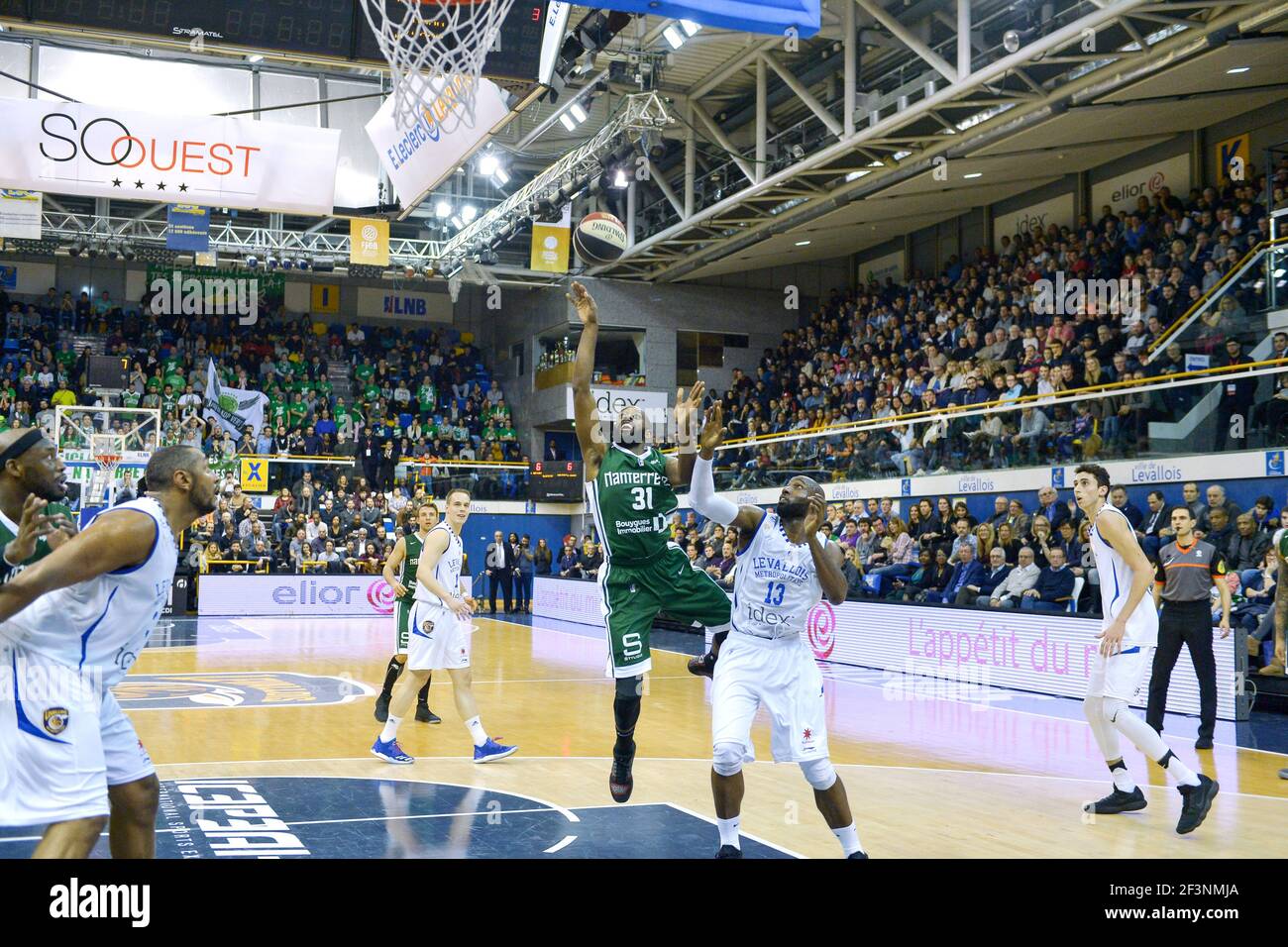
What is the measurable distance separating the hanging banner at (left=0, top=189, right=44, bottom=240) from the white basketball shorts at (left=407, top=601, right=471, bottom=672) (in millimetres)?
15057

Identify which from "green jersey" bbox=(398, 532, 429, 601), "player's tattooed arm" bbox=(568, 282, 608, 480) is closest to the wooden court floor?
"green jersey" bbox=(398, 532, 429, 601)

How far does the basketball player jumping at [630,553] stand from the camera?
19.4 ft

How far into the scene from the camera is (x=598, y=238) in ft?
61.2

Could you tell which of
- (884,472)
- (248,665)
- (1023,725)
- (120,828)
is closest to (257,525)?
(248,665)

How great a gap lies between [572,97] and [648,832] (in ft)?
58.3

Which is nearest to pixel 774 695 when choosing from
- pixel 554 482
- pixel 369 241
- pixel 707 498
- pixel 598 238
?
pixel 707 498

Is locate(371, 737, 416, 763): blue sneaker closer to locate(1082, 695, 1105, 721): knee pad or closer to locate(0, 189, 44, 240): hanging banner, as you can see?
locate(1082, 695, 1105, 721): knee pad

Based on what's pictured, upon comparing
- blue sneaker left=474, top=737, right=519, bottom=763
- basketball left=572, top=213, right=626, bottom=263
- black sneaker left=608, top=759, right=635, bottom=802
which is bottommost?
blue sneaker left=474, top=737, right=519, bottom=763

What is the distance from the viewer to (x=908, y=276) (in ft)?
92.5

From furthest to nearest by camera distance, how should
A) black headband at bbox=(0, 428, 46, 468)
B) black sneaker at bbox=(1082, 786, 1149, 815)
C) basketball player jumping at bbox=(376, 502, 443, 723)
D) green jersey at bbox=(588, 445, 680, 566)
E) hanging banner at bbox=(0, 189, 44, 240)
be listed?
hanging banner at bbox=(0, 189, 44, 240) → basketball player jumping at bbox=(376, 502, 443, 723) → black sneaker at bbox=(1082, 786, 1149, 815) → green jersey at bbox=(588, 445, 680, 566) → black headband at bbox=(0, 428, 46, 468)

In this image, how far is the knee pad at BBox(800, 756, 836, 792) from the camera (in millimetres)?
5223

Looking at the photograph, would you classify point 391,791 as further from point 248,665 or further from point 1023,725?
point 248,665

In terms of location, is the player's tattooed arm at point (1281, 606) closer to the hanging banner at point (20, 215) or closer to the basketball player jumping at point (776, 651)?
the basketball player jumping at point (776, 651)
